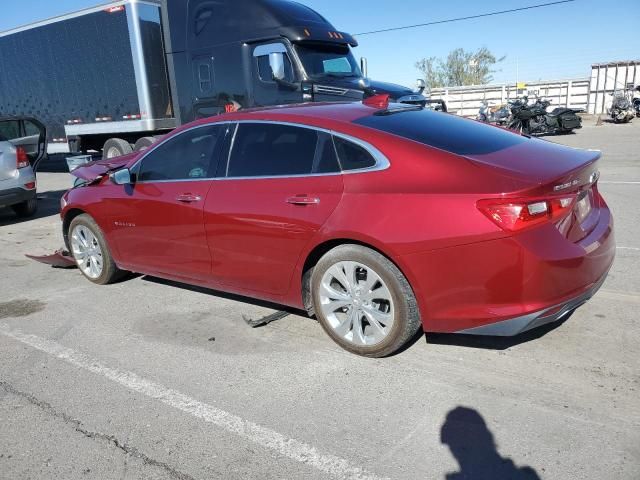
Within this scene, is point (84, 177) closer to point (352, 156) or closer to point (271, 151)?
point (271, 151)

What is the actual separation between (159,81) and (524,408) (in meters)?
10.7

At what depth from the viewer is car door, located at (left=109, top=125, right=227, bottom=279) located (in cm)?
427

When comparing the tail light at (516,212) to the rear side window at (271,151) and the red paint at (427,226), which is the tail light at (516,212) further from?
the rear side window at (271,151)

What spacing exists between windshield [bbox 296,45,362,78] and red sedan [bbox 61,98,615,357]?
18.1ft

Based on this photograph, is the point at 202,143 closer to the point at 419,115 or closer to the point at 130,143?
the point at 419,115

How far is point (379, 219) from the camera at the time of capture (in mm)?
3273

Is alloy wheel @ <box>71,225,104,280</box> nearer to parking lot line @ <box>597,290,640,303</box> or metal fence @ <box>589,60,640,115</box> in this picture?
parking lot line @ <box>597,290,640,303</box>

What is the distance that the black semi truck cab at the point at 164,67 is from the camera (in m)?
9.61

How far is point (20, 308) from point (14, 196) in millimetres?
4608

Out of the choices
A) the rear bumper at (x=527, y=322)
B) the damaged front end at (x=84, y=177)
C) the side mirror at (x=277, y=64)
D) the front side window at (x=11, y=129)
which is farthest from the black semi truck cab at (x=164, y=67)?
the rear bumper at (x=527, y=322)

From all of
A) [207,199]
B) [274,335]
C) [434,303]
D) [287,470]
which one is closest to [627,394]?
[434,303]

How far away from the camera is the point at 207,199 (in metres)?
4.16

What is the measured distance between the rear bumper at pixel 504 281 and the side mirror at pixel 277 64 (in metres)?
7.05

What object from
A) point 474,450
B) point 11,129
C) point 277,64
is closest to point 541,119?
point 277,64
